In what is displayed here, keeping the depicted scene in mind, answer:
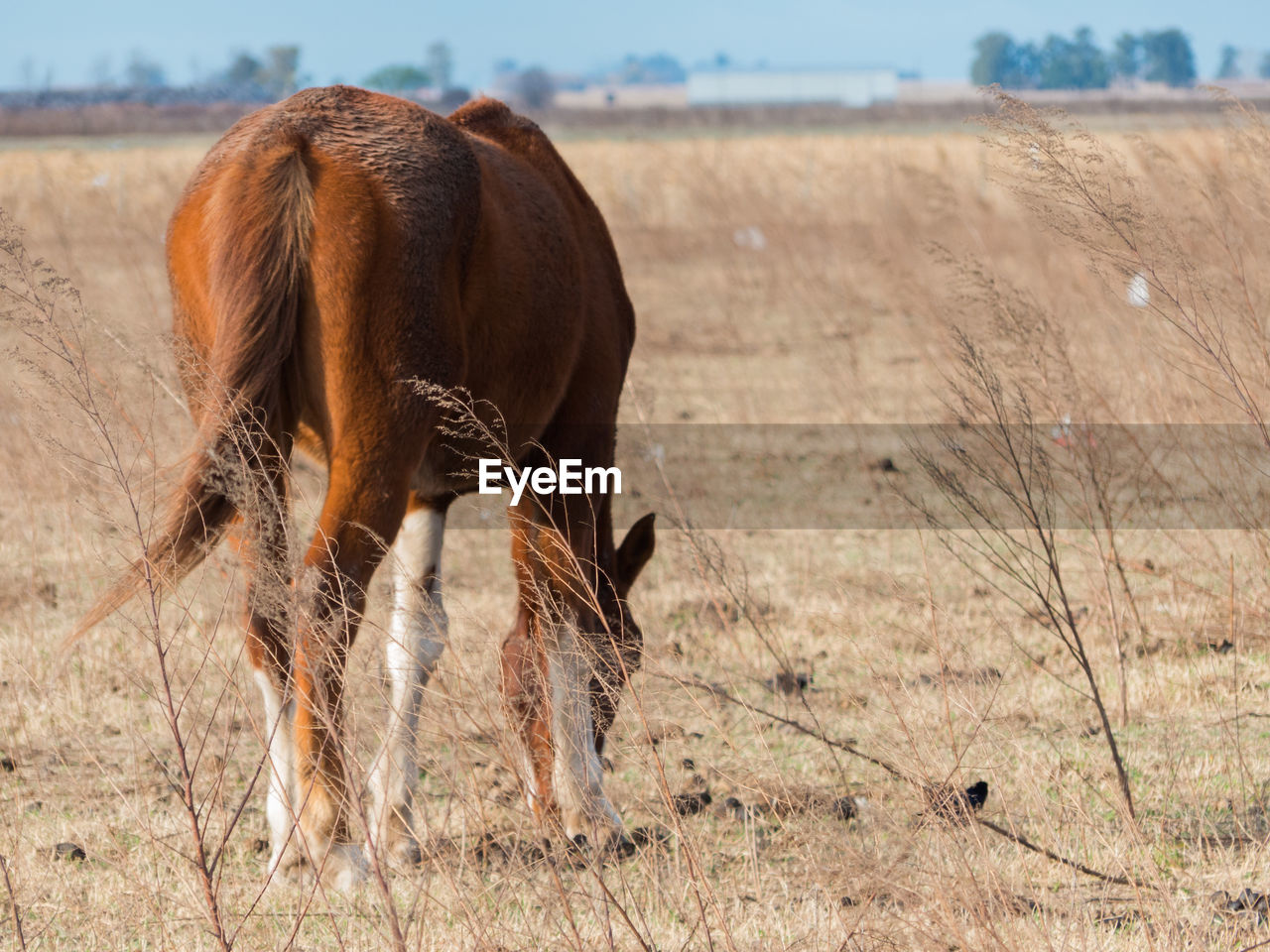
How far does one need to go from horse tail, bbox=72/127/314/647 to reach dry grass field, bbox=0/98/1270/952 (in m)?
0.10

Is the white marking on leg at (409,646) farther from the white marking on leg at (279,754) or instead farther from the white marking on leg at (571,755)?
the white marking on leg at (571,755)

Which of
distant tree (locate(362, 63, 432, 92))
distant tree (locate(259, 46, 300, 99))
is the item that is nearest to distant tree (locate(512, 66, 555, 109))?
distant tree (locate(362, 63, 432, 92))

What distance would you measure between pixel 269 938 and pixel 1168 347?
3.30m

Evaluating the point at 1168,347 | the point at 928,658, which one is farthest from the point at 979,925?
the point at 1168,347

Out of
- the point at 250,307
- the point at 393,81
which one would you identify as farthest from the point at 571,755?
the point at 393,81

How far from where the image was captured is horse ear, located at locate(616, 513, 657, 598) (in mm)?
3727

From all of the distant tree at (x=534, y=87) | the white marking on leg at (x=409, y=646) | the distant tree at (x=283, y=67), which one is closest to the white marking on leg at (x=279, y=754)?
the white marking on leg at (x=409, y=646)

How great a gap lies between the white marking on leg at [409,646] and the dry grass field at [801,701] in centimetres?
11

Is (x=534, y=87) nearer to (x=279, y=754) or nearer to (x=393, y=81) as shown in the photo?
(x=393, y=81)

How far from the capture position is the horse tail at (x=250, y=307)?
2.69 meters

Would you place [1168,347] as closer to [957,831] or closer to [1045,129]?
[1045,129]

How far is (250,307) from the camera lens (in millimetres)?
2777

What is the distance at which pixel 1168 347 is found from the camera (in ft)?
13.9

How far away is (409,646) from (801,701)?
114cm
